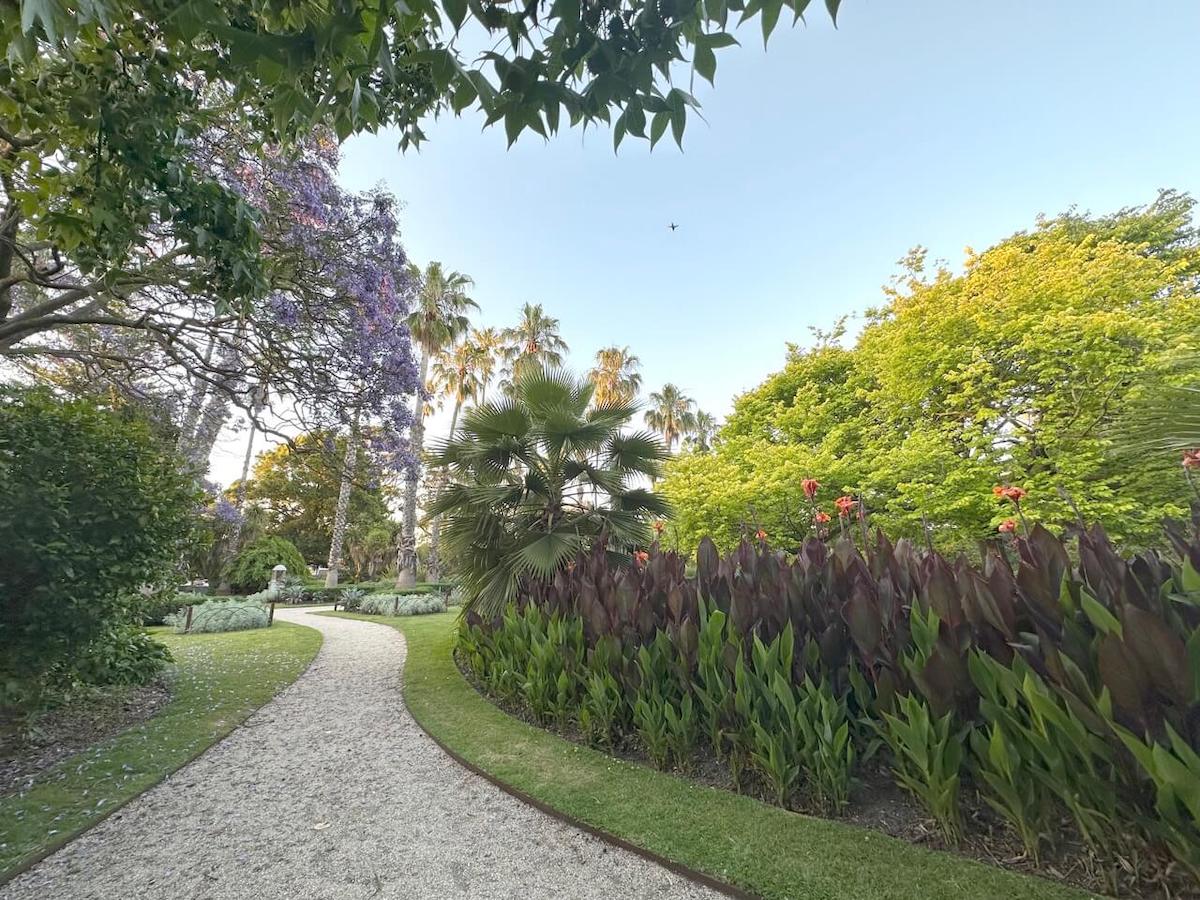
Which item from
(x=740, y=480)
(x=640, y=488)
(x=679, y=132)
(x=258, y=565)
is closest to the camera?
(x=679, y=132)

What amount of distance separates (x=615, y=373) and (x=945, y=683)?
27382mm

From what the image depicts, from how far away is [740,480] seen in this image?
13906 mm

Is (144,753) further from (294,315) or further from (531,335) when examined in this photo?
(531,335)

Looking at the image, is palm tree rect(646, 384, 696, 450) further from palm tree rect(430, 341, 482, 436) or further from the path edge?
the path edge

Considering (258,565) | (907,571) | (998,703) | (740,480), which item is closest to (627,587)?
(907,571)

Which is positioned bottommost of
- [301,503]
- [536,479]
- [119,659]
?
[119,659]

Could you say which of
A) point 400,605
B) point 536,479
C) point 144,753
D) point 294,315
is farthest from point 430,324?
point 144,753

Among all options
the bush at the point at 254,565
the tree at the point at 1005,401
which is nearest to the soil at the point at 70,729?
the tree at the point at 1005,401

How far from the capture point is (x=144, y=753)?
12.5 ft

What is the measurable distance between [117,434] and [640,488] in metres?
5.26

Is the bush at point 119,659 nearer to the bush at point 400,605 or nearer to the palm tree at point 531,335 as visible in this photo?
the bush at point 400,605

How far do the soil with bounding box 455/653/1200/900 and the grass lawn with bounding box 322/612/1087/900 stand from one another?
12 cm

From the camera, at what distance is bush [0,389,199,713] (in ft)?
11.7

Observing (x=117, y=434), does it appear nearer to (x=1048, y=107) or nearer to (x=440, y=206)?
(x=440, y=206)
